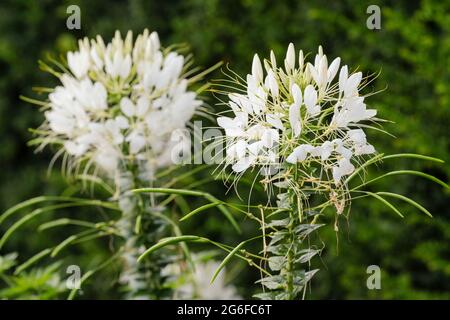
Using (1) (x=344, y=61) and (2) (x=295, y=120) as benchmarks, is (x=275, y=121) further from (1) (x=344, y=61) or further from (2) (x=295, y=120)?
(1) (x=344, y=61)

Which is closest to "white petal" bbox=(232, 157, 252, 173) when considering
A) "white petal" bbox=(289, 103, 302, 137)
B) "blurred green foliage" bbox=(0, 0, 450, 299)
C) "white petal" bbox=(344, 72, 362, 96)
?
"white petal" bbox=(289, 103, 302, 137)

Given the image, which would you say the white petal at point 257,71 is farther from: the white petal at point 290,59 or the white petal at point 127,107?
the white petal at point 127,107

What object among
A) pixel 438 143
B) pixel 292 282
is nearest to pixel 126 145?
pixel 292 282

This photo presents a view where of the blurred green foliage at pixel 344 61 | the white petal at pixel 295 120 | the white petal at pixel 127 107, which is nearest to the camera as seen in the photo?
the white petal at pixel 295 120

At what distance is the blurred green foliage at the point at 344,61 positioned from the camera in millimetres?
2844

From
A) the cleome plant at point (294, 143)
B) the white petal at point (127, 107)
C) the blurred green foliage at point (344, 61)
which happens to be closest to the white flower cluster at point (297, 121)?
the cleome plant at point (294, 143)

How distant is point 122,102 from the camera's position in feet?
5.85

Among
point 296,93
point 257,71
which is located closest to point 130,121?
point 257,71

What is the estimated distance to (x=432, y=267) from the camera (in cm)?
279

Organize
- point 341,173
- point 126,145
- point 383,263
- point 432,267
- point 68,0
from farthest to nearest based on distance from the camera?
point 68,0
point 383,263
point 432,267
point 126,145
point 341,173

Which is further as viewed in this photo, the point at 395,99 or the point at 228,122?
the point at 395,99

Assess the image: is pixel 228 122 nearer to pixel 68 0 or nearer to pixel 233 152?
pixel 233 152

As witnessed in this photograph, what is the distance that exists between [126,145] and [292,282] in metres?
0.64

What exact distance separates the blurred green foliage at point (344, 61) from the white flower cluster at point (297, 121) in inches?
53.0
